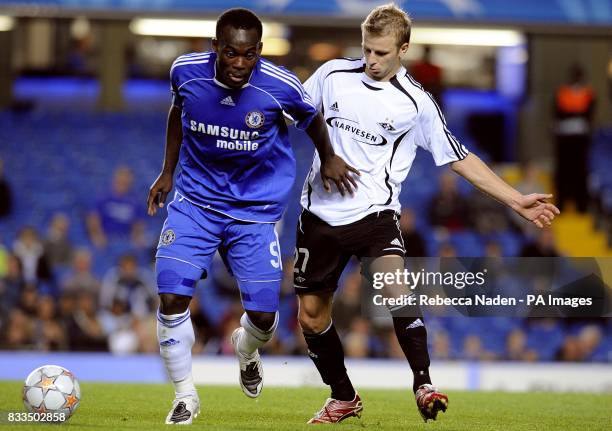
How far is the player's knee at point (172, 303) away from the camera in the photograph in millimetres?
6672

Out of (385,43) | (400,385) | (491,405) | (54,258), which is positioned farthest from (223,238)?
(54,258)

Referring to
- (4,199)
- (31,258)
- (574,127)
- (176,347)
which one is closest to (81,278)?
(31,258)

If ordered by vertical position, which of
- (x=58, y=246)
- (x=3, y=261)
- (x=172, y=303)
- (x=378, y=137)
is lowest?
(x=3, y=261)

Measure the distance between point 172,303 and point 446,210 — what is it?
37.8 ft

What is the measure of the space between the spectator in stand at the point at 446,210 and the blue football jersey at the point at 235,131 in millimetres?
10756

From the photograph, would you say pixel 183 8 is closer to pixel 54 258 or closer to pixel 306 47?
pixel 54 258

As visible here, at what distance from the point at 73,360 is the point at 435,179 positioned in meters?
9.56

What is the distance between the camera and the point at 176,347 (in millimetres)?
6734

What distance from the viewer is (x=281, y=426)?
265 inches

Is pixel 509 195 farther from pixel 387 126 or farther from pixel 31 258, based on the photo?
pixel 31 258

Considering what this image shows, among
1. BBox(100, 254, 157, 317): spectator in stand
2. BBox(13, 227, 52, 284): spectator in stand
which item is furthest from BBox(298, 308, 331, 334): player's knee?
BBox(13, 227, 52, 284): spectator in stand

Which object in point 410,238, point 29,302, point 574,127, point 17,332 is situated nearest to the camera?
point 17,332

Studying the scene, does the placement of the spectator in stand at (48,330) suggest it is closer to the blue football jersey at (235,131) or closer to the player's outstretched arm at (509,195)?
the blue football jersey at (235,131)

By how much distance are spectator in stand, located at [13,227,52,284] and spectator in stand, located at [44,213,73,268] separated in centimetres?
44
